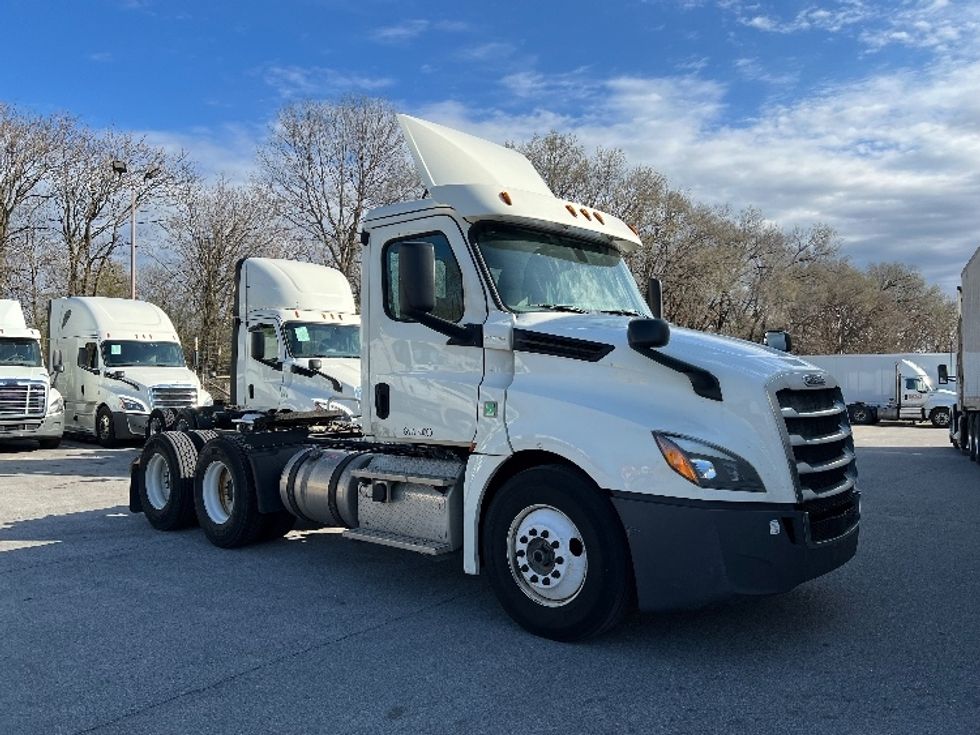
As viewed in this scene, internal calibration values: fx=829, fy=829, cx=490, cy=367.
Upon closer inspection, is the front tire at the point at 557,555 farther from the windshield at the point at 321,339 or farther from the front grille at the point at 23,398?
the front grille at the point at 23,398

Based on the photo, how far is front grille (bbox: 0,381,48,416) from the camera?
17000 millimetres

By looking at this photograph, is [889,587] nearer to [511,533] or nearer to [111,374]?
[511,533]

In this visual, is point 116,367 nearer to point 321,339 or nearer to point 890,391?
point 321,339

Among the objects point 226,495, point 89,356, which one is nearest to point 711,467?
point 226,495

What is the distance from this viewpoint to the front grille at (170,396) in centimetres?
1764

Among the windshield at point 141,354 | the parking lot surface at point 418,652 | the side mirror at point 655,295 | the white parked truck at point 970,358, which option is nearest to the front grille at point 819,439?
the parking lot surface at point 418,652

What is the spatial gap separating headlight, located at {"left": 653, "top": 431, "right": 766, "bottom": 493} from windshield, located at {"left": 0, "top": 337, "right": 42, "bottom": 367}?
17462mm

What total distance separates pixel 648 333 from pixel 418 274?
5.10 ft

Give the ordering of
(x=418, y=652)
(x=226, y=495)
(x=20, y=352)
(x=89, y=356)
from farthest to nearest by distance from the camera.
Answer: (x=89, y=356), (x=20, y=352), (x=226, y=495), (x=418, y=652)

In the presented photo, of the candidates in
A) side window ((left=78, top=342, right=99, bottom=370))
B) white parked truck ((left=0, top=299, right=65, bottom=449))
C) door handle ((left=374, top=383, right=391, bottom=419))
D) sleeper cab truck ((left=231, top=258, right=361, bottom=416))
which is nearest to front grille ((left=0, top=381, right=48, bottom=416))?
white parked truck ((left=0, top=299, right=65, bottom=449))

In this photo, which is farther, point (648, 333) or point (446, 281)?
point (446, 281)

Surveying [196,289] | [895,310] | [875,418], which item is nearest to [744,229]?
[895,310]

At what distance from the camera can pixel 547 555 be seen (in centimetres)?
502

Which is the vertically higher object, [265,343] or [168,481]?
[265,343]
